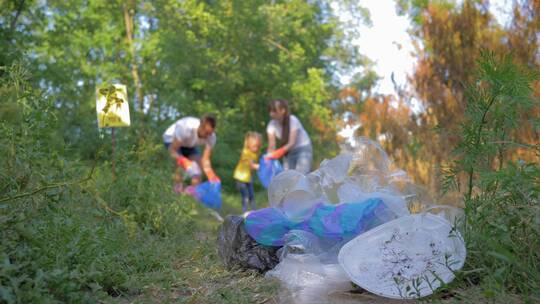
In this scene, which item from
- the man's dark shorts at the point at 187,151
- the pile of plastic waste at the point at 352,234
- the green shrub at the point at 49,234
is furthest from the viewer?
the man's dark shorts at the point at 187,151

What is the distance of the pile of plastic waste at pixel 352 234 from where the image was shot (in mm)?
2662

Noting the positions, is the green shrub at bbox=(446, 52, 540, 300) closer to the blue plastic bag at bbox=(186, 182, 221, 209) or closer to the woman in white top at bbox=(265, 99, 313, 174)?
the woman in white top at bbox=(265, 99, 313, 174)

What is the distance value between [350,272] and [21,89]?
2.21m

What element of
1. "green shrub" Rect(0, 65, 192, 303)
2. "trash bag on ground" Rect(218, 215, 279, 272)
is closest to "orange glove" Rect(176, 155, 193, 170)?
"green shrub" Rect(0, 65, 192, 303)

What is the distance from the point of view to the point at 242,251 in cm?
351

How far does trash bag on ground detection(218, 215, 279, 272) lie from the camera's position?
3451 mm

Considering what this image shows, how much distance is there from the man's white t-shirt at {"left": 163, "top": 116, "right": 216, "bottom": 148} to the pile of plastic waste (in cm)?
390

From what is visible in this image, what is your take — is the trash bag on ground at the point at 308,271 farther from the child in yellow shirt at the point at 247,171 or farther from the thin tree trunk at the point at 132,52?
the thin tree trunk at the point at 132,52

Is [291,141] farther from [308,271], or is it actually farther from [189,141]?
[308,271]

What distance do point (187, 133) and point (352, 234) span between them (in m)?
5.32

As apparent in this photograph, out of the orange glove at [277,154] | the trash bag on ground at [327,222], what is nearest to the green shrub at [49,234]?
the trash bag on ground at [327,222]

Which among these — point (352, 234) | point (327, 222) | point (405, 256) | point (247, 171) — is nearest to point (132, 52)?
point (247, 171)

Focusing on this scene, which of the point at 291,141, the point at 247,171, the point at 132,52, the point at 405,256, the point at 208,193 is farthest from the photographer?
the point at 132,52

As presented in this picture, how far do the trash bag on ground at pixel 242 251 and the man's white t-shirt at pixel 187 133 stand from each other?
4.81m
